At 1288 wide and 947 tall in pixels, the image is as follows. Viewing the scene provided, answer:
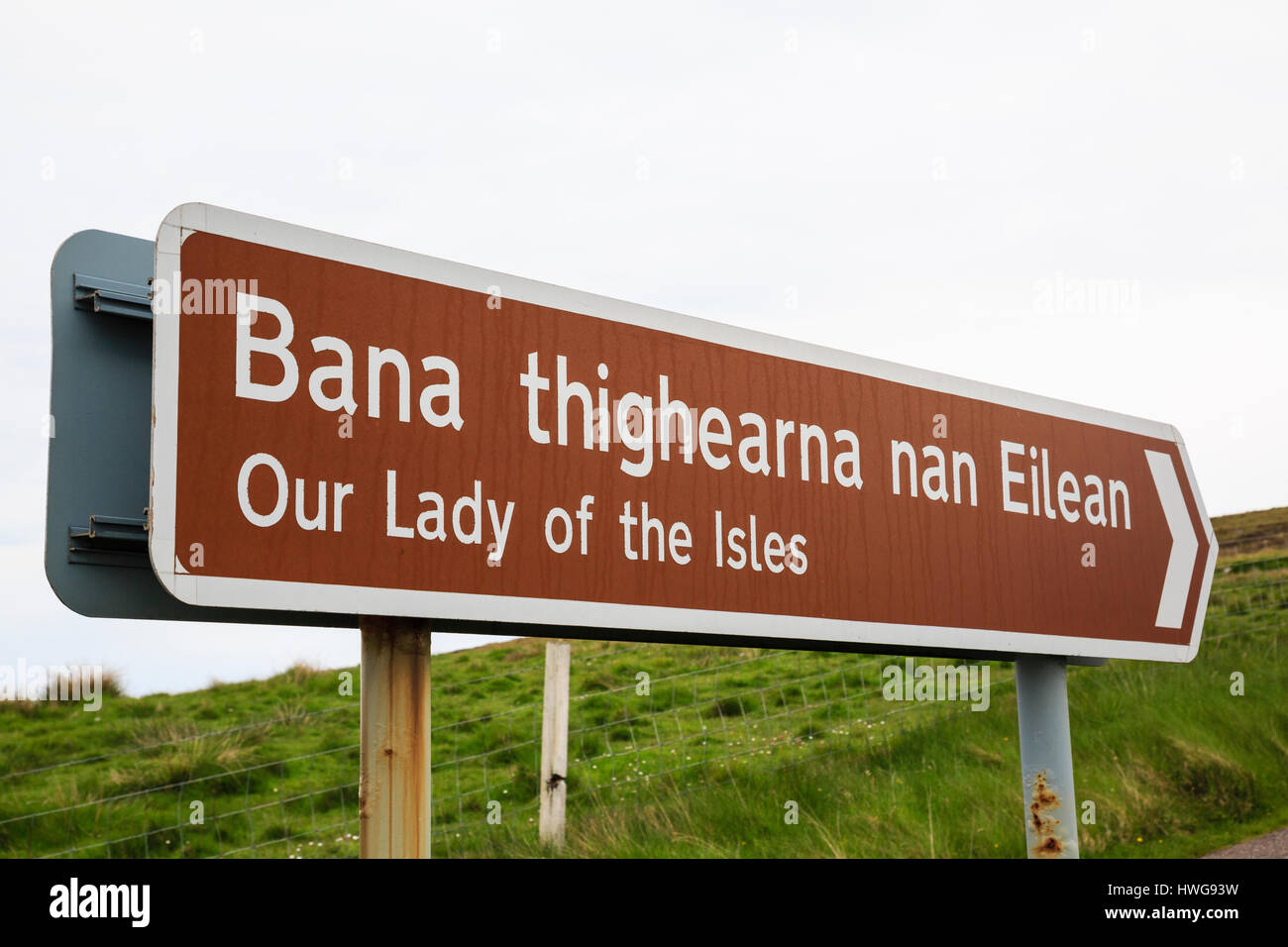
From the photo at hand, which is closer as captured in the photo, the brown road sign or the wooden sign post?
the brown road sign

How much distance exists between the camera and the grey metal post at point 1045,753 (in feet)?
11.7

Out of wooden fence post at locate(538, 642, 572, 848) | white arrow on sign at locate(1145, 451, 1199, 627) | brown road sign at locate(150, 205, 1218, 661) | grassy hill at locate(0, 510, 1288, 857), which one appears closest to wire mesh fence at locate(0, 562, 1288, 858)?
grassy hill at locate(0, 510, 1288, 857)

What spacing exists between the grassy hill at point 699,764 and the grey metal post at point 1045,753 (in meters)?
2.91

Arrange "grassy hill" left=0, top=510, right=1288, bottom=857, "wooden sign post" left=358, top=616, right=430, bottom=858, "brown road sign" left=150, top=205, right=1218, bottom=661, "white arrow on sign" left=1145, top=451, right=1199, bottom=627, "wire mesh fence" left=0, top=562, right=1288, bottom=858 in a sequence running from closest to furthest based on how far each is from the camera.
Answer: "brown road sign" left=150, top=205, right=1218, bottom=661, "wooden sign post" left=358, top=616, right=430, bottom=858, "white arrow on sign" left=1145, top=451, right=1199, bottom=627, "grassy hill" left=0, top=510, right=1288, bottom=857, "wire mesh fence" left=0, top=562, right=1288, bottom=858

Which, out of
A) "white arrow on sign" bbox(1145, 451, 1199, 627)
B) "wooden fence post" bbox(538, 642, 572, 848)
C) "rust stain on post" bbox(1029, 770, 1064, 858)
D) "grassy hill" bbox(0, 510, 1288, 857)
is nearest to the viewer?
"rust stain on post" bbox(1029, 770, 1064, 858)

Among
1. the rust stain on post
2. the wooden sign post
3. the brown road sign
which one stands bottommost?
the rust stain on post

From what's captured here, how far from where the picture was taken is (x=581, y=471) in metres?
2.56

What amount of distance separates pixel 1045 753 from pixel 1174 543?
830 millimetres

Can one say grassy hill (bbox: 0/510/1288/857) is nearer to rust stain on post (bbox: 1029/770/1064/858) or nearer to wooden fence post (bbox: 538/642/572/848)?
wooden fence post (bbox: 538/642/572/848)

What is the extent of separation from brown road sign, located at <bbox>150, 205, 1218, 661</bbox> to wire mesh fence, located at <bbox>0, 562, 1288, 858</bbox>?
4644 mm

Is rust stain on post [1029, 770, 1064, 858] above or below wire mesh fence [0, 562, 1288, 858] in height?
below

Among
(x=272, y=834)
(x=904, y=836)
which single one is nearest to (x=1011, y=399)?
(x=904, y=836)

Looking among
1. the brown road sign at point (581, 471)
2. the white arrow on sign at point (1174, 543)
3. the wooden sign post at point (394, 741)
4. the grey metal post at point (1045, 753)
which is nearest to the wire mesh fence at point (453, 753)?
the grey metal post at point (1045, 753)

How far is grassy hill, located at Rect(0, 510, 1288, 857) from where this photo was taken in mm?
7113
